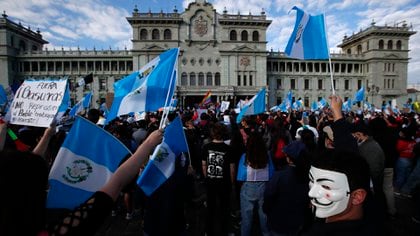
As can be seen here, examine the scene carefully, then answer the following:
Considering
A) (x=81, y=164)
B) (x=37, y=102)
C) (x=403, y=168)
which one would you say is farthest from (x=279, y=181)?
(x=403, y=168)

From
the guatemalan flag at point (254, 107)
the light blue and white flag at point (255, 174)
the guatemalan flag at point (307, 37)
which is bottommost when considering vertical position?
the light blue and white flag at point (255, 174)

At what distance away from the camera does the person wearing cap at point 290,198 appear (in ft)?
10.9

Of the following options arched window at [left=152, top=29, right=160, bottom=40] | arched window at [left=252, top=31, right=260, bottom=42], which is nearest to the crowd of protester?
arched window at [left=152, top=29, right=160, bottom=40]

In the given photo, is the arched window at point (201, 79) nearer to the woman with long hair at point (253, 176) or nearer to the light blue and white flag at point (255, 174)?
the woman with long hair at point (253, 176)

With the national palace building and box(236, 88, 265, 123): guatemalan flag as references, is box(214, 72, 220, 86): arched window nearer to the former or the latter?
the national palace building

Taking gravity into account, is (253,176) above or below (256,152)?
below

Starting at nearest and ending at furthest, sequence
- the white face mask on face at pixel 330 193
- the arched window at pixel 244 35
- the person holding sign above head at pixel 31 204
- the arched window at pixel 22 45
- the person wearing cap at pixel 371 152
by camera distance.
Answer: the person holding sign above head at pixel 31 204 < the white face mask on face at pixel 330 193 < the person wearing cap at pixel 371 152 < the arched window at pixel 244 35 < the arched window at pixel 22 45

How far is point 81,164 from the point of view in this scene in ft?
8.55

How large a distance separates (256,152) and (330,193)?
7.71ft

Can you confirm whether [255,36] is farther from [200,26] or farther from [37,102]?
[37,102]

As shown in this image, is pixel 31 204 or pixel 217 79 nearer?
pixel 31 204

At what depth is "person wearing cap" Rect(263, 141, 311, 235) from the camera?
333cm

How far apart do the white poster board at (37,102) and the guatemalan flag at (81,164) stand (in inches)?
49.6

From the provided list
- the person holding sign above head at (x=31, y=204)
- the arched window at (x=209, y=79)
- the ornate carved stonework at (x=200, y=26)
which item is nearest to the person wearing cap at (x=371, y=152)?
the person holding sign above head at (x=31, y=204)
